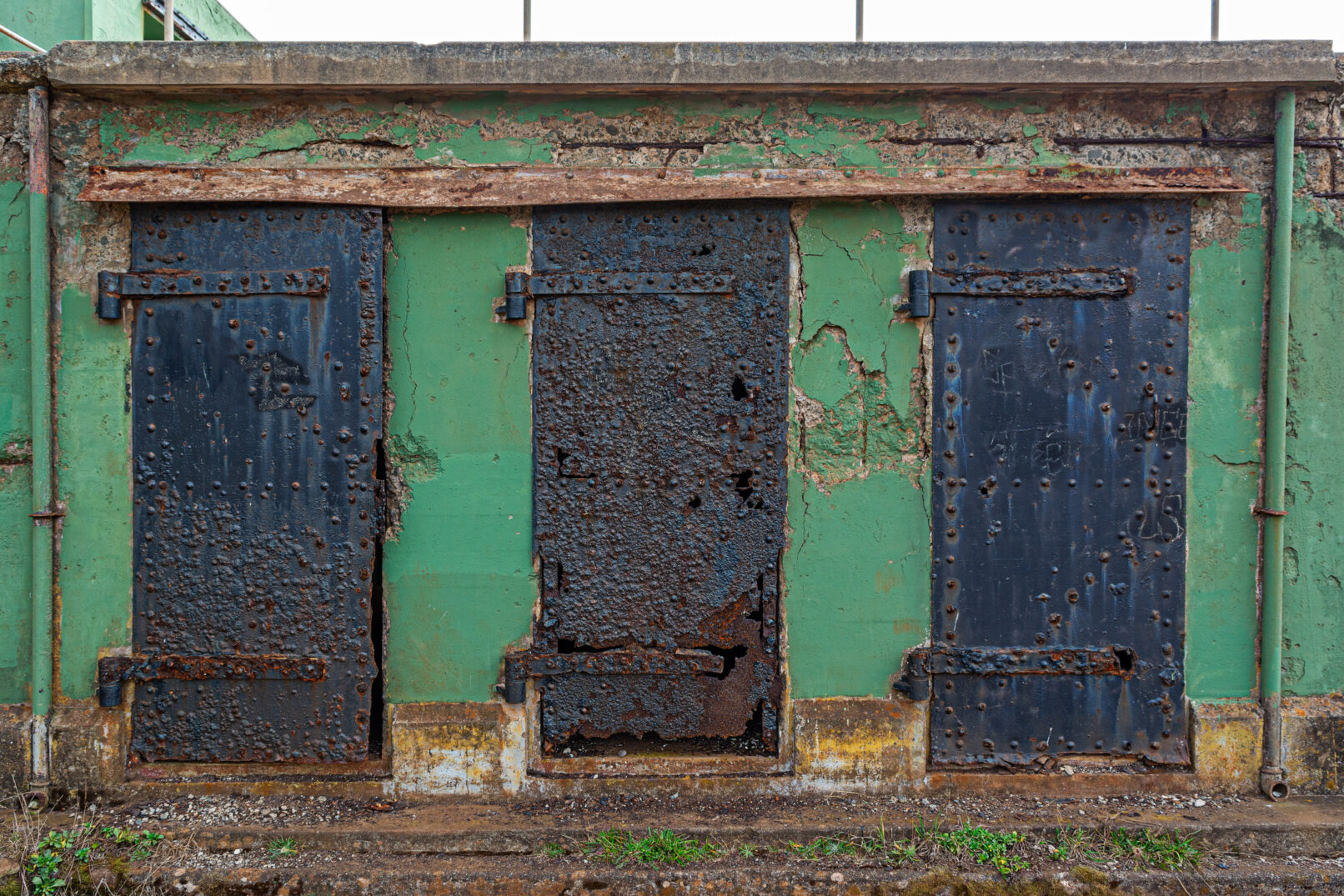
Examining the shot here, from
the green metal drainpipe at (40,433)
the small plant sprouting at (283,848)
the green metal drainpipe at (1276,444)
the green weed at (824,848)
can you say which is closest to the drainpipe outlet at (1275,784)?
the green metal drainpipe at (1276,444)

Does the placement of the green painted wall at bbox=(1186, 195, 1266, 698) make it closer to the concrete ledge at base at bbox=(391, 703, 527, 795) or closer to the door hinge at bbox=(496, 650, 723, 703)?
the door hinge at bbox=(496, 650, 723, 703)

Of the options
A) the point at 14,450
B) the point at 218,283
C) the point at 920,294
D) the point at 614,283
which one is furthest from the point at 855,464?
the point at 14,450

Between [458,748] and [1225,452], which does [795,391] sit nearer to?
[1225,452]

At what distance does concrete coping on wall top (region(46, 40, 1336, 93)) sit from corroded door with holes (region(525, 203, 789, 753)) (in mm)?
565

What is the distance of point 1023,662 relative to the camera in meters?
3.29

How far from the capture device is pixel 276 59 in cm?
310

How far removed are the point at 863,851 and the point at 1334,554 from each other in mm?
2464

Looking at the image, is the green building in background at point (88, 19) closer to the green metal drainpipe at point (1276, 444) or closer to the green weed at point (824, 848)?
the green weed at point (824, 848)

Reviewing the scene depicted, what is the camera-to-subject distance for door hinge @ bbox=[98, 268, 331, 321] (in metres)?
3.20

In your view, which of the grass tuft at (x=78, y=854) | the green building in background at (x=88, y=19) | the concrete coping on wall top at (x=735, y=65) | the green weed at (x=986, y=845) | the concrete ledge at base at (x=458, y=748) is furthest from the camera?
the green building in background at (x=88, y=19)

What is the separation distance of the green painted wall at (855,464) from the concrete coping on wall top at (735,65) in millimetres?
588

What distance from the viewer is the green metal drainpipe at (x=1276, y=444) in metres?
3.21

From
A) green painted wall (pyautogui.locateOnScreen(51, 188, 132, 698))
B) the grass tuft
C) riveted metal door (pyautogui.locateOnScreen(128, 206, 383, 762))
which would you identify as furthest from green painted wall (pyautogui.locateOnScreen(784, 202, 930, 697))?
green painted wall (pyautogui.locateOnScreen(51, 188, 132, 698))

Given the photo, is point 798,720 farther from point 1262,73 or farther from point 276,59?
point 276,59
